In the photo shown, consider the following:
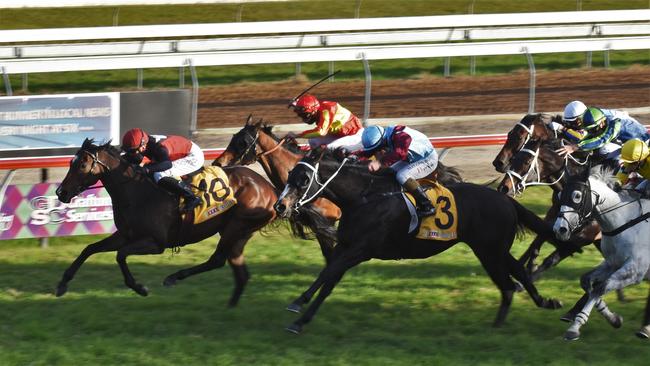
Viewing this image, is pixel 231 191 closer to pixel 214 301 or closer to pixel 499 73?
pixel 214 301

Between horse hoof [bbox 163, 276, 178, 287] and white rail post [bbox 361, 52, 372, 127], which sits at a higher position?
white rail post [bbox 361, 52, 372, 127]

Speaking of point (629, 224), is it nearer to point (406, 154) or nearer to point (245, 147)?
point (406, 154)

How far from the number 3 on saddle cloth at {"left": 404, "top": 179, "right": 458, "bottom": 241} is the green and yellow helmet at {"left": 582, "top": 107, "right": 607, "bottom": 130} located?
1.67m

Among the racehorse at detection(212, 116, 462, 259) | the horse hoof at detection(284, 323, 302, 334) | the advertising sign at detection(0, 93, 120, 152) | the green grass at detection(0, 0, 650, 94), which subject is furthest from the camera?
the green grass at detection(0, 0, 650, 94)

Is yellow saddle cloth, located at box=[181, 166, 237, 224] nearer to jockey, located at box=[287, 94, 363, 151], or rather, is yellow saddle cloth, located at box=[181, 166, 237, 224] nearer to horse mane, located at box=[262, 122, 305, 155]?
horse mane, located at box=[262, 122, 305, 155]

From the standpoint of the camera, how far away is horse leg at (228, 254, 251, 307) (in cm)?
900

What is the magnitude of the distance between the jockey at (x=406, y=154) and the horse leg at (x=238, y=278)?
147 centimetres

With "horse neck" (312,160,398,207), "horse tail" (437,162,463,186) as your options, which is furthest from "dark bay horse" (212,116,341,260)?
"horse neck" (312,160,398,207)

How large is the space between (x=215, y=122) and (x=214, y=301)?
7687 millimetres

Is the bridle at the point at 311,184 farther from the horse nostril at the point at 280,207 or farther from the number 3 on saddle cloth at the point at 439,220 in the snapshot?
the number 3 on saddle cloth at the point at 439,220

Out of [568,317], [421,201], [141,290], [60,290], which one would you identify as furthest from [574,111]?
[60,290]

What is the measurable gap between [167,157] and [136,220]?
0.63 m

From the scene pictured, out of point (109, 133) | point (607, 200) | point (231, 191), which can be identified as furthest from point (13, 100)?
point (607, 200)

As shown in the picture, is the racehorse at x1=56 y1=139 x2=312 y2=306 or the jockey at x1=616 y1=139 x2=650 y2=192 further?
the racehorse at x1=56 y1=139 x2=312 y2=306
